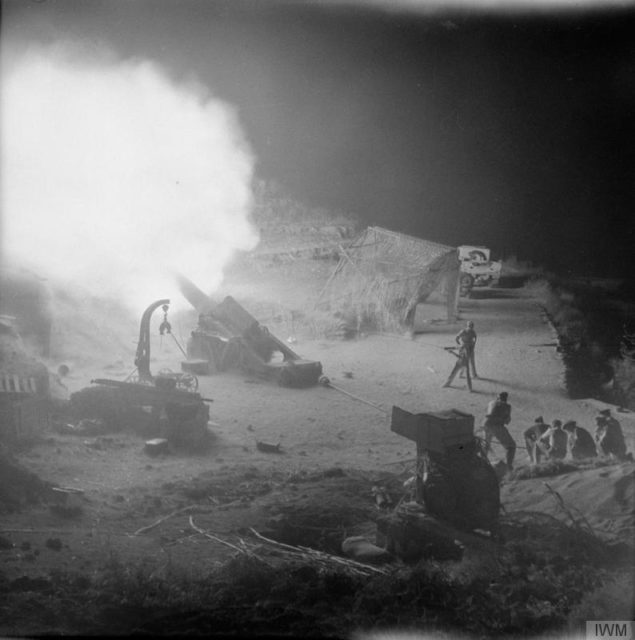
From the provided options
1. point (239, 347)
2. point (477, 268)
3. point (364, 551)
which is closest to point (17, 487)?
point (239, 347)

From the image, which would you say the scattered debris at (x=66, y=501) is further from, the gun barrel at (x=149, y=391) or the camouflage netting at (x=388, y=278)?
the camouflage netting at (x=388, y=278)

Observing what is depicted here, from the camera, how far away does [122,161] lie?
214 inches

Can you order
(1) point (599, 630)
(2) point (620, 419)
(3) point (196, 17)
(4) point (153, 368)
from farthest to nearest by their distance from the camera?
(4) point (153, 368) < (3) point (196, 17) < (2) point (620, 419) < (1) point (599, 630)

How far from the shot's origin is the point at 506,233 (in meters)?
5.20

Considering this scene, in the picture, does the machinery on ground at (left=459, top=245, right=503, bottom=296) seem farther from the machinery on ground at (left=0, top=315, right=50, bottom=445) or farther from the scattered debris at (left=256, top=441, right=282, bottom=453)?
→ the machinery on ground at (left=0, top=315, right=50, bottom=445)

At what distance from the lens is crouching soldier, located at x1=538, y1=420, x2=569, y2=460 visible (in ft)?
16.3

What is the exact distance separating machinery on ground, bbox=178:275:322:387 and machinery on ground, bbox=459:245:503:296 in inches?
56.8

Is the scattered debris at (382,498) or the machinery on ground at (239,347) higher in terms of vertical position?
the machinery on ground at (239,347)

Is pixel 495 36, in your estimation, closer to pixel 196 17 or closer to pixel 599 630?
pixel 196 17

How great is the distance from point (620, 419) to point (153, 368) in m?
4.06

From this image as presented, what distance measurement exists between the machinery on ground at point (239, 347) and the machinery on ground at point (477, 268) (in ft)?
4.73

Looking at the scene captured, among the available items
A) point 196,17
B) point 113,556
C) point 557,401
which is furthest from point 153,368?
point 557,401

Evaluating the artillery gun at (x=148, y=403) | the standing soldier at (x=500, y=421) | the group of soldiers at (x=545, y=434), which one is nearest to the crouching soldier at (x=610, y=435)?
the group of soldiers at (x=545, y=434)

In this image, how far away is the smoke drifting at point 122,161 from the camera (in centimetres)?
531
